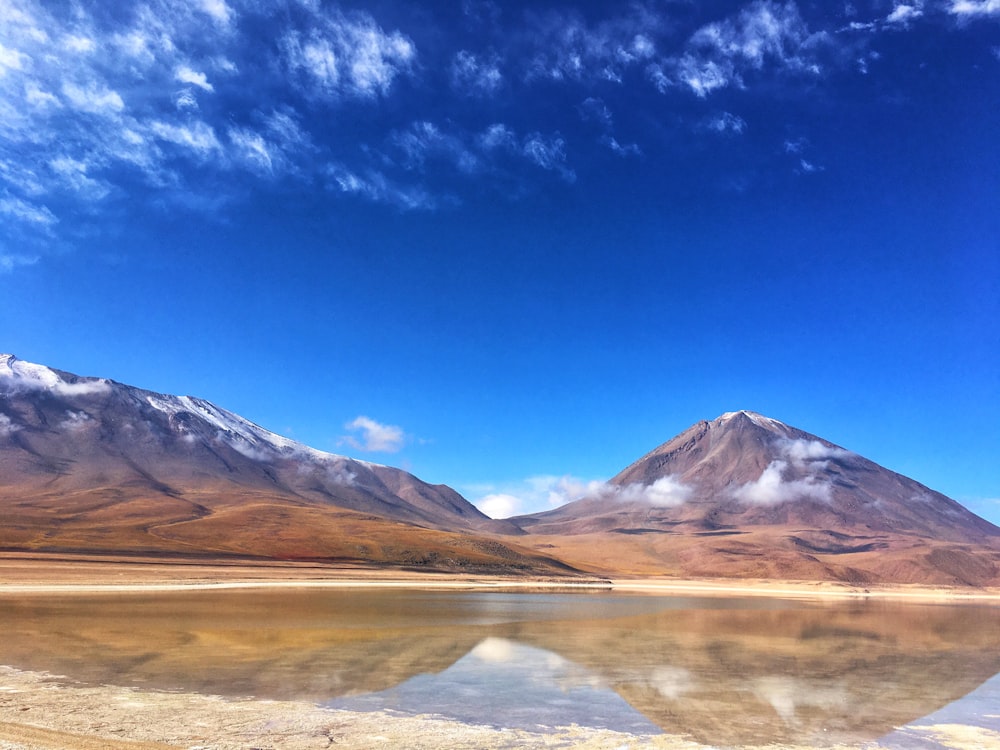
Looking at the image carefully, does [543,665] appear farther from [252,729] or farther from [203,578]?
[203,578]

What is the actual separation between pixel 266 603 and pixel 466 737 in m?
34.0

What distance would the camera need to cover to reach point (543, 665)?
76.7 ft

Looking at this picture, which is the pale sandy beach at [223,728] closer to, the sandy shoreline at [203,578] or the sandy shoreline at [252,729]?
the sandy shoreline at [252,729]

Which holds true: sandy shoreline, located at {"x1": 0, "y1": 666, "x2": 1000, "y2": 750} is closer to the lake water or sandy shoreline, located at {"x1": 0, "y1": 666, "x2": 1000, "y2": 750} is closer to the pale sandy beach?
the pale sandy beach

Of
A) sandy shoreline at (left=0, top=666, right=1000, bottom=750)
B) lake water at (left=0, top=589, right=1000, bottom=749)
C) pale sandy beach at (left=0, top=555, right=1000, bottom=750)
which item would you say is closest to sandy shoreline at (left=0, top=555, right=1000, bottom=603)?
lake water at (left=0, top=589, right=1000, bottom=749)

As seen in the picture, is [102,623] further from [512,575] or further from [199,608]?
[512,575]

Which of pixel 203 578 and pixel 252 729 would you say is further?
pixel 203 578

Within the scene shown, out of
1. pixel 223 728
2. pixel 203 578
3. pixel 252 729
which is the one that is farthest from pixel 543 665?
pixel 203 578

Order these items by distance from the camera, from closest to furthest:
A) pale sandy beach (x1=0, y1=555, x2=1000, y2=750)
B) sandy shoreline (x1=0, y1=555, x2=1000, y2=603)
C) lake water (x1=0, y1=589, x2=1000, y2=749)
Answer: pale sandy beach (x1=0, y1=555, x2=1000, y2=750), lake water (x1=0, y1=589, x2=1000, y2=749), sandy shoreline (x1=0, y1=555, x2=1000, y2=603)

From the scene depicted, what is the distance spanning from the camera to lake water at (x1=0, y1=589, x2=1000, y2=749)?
16609mm

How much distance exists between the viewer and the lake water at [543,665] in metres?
16.6

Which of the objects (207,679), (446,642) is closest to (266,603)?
(446,642)

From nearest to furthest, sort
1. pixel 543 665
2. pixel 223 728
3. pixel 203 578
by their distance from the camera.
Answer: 1. pixel 223 728
2. pixel 543 665
3. pixel 203 578

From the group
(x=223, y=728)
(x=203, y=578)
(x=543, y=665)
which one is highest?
(x=203, y=578)
